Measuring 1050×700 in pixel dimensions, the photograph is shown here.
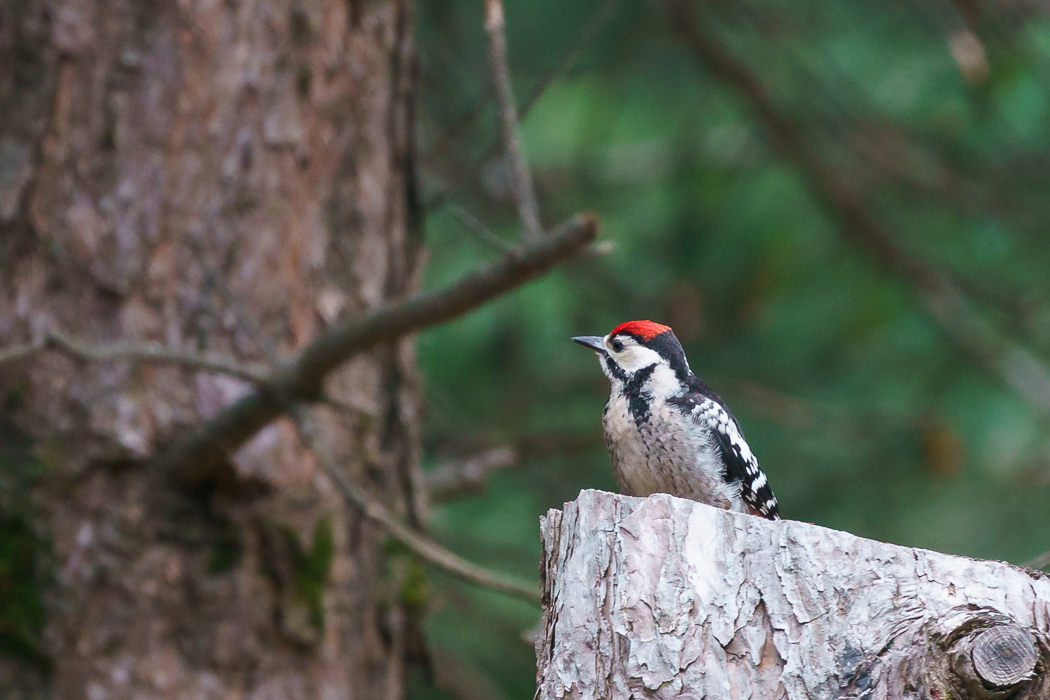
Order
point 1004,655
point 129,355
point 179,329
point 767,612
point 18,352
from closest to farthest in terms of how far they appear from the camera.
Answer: point 1004,655 < point 767,612 < point 18,352 < point 129,355 < point 179,329

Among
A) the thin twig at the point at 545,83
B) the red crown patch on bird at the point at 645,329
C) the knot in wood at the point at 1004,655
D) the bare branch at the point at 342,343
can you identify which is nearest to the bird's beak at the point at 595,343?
the red crown patch on bird at the point at 645,329

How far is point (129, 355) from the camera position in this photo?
284cm

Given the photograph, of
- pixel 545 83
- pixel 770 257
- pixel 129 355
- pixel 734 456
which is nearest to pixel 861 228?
pixel 770 257

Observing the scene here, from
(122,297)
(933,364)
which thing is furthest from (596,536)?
(933,364)

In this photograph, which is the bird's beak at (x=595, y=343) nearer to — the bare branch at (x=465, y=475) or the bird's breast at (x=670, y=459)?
the bird's breast at (x=670, y=459)

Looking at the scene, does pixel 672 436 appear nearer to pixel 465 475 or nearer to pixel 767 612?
pixel 465 475

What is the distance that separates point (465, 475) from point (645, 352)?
90 centimetres

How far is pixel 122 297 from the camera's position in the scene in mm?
3373

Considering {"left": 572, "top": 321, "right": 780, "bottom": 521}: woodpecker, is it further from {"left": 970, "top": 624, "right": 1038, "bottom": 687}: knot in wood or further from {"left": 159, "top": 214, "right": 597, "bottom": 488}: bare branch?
{"left": 970, "top": 624, "right": 1038, "bottom": 687}: knot in wood

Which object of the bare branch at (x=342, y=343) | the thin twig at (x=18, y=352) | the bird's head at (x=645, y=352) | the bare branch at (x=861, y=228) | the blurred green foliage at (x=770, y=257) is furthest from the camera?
the blurred green foliage at (x=770, y=257)

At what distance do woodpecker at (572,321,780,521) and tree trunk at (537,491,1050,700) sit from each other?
995 mm

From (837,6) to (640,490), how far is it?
12.3ft

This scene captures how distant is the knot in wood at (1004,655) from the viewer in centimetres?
197

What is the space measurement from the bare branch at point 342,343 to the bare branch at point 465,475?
981 millimetres
